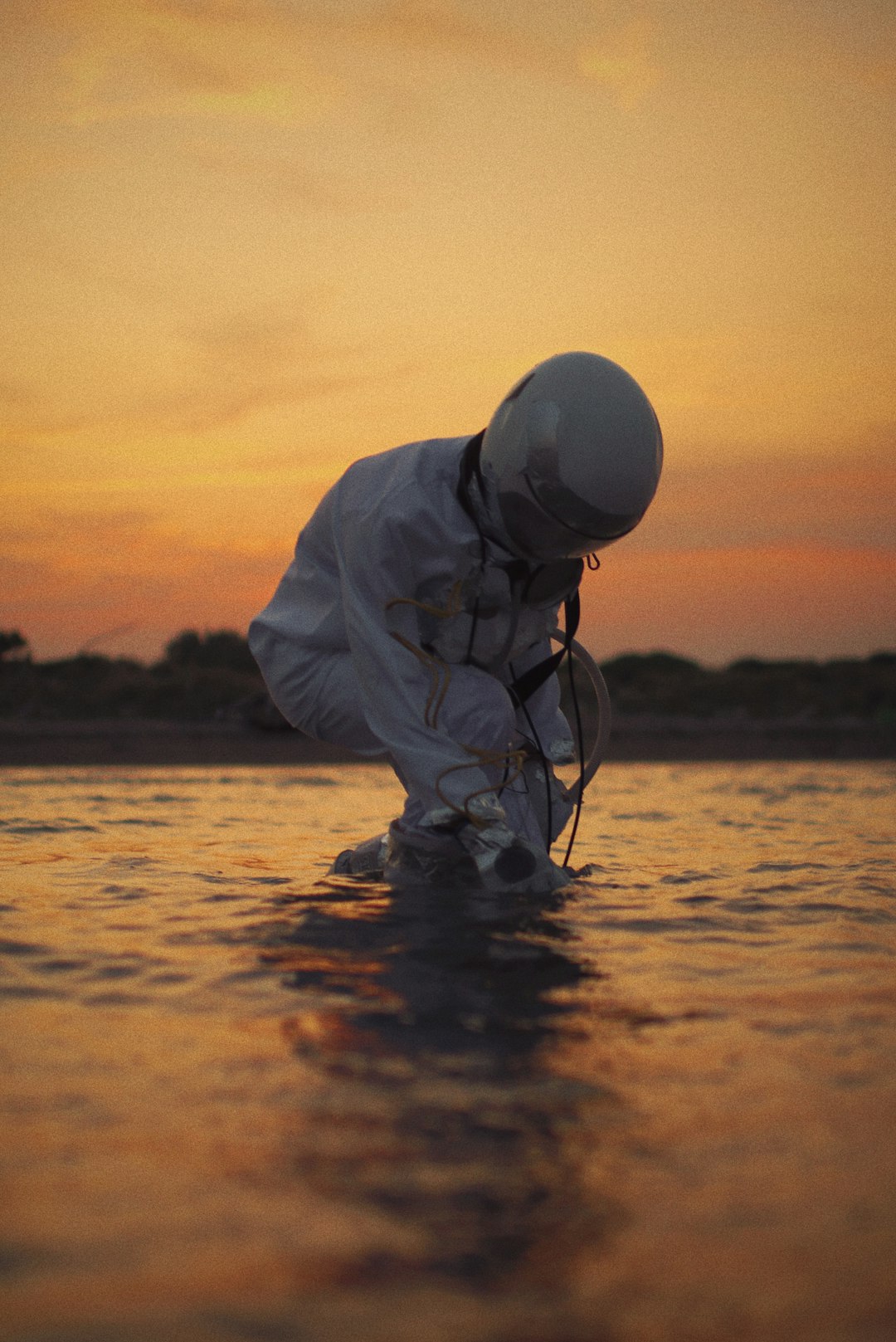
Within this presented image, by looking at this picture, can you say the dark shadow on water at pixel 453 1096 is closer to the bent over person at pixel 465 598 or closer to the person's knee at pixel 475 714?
the bent over person at pixel 465 598

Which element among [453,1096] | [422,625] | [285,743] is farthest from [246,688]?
[453,1096]

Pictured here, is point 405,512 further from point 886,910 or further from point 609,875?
point 886,910

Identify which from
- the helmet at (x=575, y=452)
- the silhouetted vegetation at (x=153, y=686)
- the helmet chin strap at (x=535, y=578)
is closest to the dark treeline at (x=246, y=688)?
the silhouetted vegetation at (x=153, y=686)

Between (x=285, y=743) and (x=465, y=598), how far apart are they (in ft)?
41.3

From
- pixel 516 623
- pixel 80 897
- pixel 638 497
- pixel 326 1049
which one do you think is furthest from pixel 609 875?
pixel 326 1049

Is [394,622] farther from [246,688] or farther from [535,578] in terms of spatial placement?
→ [246,688]

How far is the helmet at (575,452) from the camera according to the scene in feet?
11.1

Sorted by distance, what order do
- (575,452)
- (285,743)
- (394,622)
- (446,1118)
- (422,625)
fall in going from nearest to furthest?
(446,1118) → (575,452) → (394,622) → (422,625) → (285,743)

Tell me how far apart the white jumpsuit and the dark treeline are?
12.7 meters

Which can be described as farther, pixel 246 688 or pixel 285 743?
→ pixel 246 688

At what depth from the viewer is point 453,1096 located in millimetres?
1784

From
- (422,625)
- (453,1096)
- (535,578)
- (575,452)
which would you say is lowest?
(453,1096)

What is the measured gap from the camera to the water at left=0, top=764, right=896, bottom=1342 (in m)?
1.23

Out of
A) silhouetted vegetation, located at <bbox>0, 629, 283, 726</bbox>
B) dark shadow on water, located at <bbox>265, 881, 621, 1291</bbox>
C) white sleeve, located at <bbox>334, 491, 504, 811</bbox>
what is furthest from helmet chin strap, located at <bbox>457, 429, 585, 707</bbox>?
silhouetted vegetation, located at <bbox>0, 629, 283, 726</bbox>
